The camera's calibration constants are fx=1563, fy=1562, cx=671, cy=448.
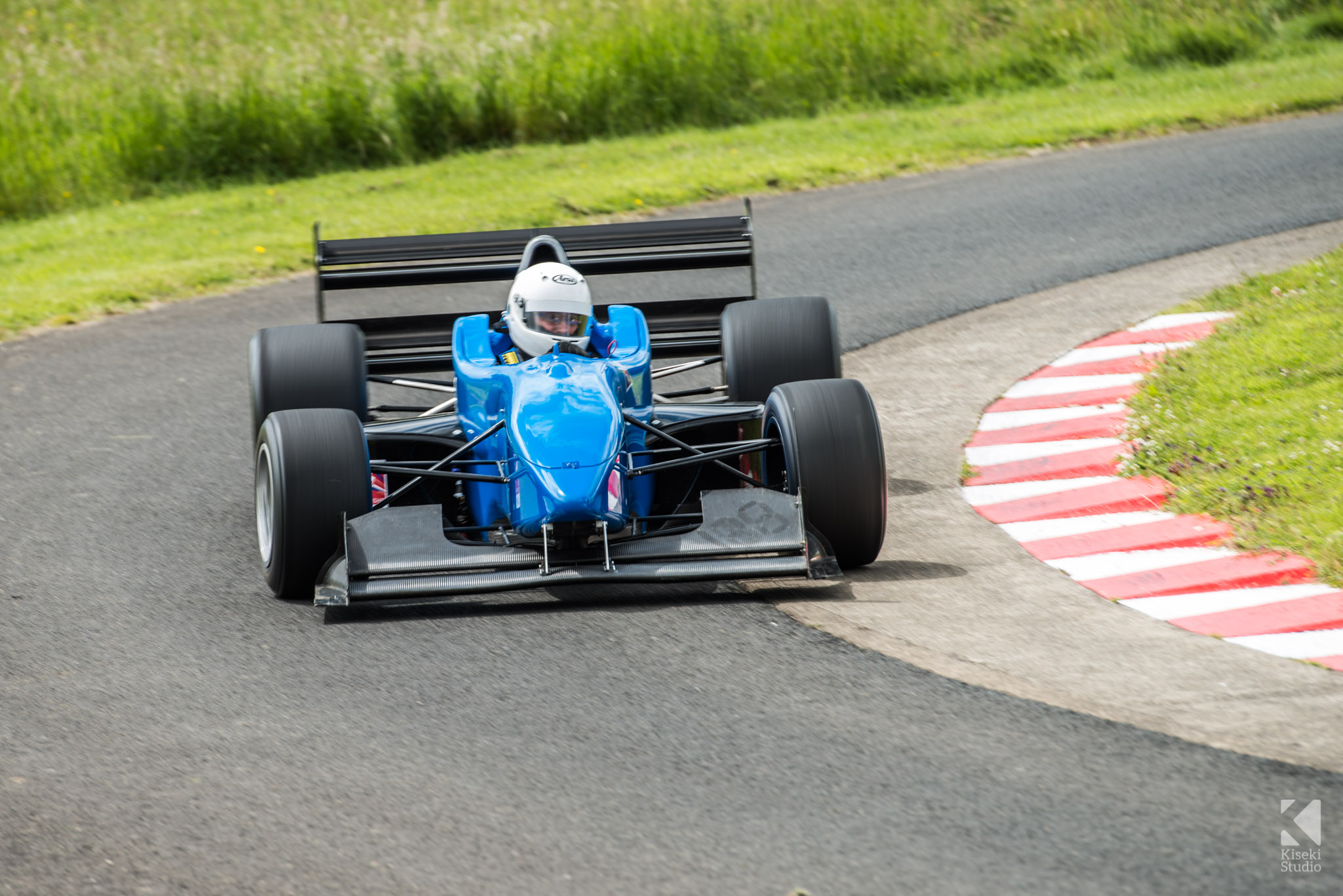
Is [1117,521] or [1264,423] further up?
[1264,423]

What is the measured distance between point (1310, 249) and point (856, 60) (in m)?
7.92

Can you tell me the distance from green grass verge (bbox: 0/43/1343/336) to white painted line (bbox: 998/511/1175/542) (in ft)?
22.6

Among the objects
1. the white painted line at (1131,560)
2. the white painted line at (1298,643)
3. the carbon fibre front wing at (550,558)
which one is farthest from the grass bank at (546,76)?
the white painted line at (1298,643)

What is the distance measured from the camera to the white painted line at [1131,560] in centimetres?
567

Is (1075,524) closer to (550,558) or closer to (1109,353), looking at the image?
(550,558)

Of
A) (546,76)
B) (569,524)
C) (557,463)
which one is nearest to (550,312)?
(557,463)

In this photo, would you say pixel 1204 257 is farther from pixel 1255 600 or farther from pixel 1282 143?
pixel 1255 600

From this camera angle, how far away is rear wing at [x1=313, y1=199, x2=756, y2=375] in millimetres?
7152

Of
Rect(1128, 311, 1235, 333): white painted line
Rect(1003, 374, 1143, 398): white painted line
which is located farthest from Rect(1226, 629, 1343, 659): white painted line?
Rect(1128, 311, 1235, 333): white painted line

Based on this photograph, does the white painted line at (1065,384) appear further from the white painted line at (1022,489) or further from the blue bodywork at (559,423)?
the blue bodywork at (559,423)

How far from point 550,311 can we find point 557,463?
0.90 metres

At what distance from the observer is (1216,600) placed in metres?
5.27

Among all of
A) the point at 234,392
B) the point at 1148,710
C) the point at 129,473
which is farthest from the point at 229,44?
the point at 1148,710

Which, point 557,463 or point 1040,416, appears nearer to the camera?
point 557,463
